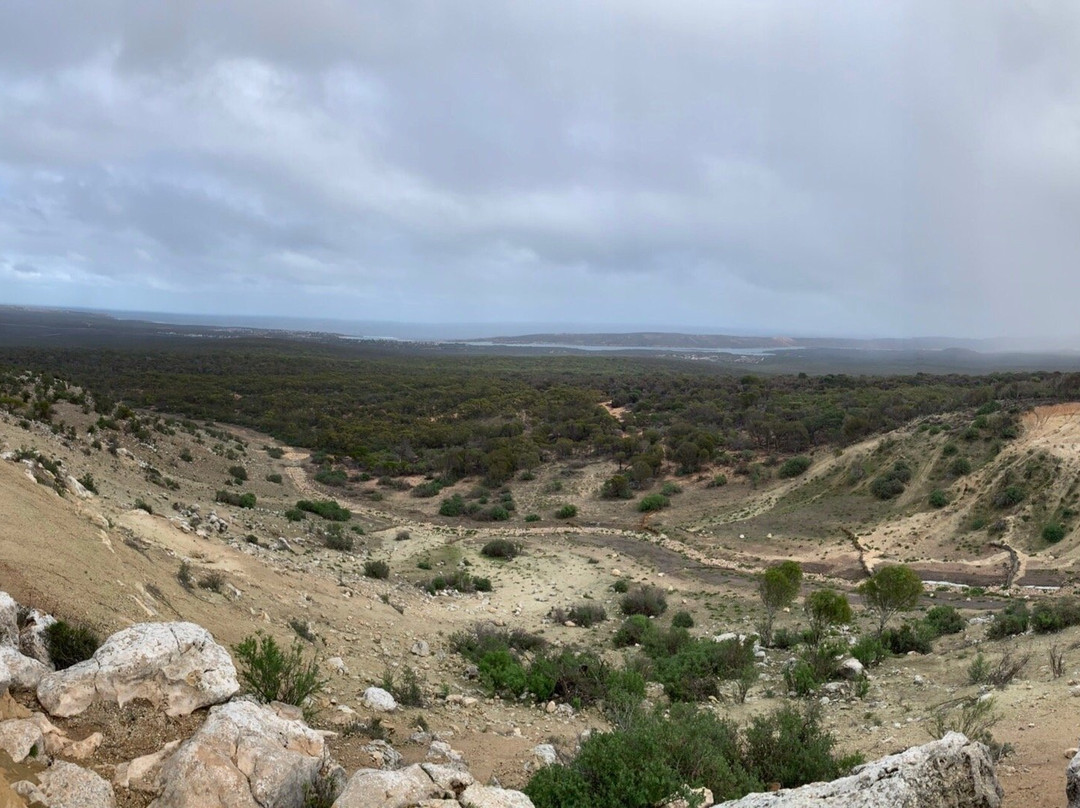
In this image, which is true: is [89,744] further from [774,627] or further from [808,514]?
[808,514]

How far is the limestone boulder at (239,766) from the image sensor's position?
4344 millimetres

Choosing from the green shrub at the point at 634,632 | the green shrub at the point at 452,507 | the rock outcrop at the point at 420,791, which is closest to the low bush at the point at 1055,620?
the green shrub at the point at 634,632

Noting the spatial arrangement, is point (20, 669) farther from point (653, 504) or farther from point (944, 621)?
point (653, 504)

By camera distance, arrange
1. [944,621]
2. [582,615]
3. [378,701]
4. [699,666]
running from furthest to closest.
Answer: [582,615] → [944,621] → [699,666] → [378,701]

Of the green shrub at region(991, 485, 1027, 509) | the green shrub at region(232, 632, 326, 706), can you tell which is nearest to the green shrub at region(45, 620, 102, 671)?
the green shrub at region(232, 632, 326, 706)

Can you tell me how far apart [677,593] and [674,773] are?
1508 cm

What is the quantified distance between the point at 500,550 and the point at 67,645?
18.4m

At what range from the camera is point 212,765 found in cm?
448

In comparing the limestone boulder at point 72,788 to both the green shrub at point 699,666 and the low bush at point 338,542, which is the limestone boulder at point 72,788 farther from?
the low bush at point 338,542

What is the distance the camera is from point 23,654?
17.5ft

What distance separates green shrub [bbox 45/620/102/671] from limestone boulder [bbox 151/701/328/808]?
6.28ft

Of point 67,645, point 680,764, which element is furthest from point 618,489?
point 67,645

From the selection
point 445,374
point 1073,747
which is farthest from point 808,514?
point 445,374

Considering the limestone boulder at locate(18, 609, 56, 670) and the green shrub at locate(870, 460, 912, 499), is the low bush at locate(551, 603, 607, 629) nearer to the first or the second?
the limestone boulder at locate(18, 609, 56, 670)
